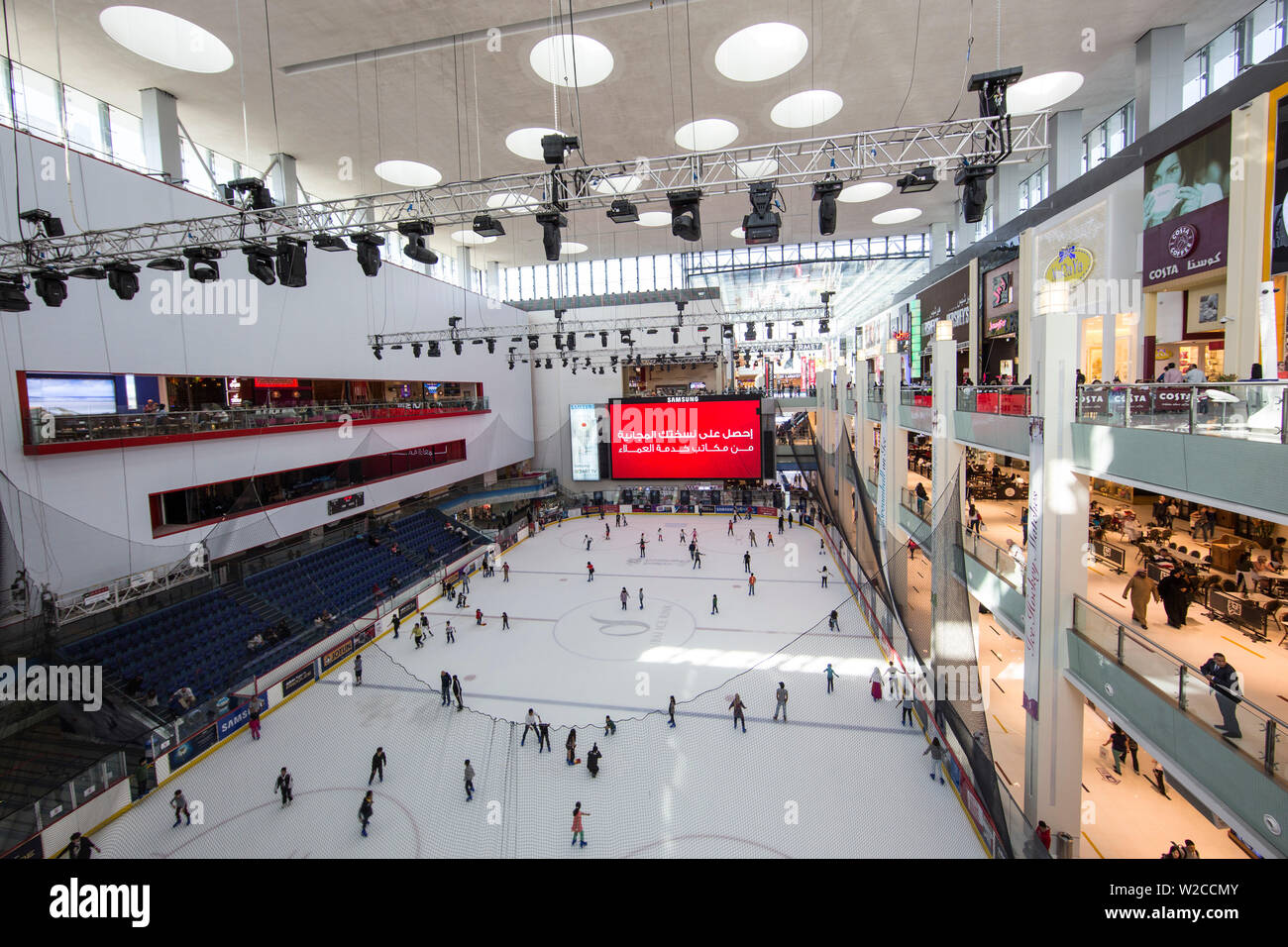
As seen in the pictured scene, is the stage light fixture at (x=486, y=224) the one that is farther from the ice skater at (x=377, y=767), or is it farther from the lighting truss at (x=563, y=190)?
the ice skater at (x=377, y=767)

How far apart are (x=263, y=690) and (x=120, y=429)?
647 centimetres

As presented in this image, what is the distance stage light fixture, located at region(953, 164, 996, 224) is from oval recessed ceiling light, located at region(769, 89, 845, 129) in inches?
333

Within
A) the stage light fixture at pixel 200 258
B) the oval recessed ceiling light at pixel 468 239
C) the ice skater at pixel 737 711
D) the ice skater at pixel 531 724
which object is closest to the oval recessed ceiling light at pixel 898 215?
the oval recessed ceiling light at pixel 468 239

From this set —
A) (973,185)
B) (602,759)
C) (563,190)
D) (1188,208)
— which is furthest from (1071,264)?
(602,759)

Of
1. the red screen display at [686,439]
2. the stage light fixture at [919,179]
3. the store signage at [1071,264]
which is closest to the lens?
the stage light fixture at [919,179]

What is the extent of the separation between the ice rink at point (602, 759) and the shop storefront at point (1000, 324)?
32.5ft

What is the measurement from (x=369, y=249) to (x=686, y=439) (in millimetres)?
21117

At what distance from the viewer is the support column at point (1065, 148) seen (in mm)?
15969

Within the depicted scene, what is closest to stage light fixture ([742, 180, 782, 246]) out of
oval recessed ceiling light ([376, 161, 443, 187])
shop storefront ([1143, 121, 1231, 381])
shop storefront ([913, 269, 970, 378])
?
shop storefront ([1143, 121, 1231, 381])

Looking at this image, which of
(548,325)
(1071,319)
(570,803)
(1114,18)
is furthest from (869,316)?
(570,803)

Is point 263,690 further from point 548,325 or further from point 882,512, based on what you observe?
point 548,325

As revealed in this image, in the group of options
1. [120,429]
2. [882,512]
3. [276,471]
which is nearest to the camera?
[120,429]

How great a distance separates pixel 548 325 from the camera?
34969 millimetres

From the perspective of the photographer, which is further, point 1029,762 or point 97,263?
point 97,263
